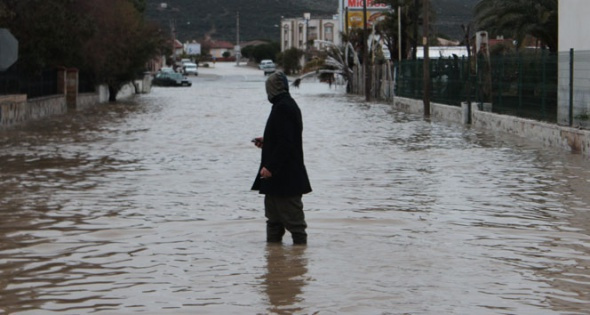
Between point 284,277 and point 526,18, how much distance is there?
119 ft

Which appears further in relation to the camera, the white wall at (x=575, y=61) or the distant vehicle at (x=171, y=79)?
the distant vehicle at (x=171, y=79)

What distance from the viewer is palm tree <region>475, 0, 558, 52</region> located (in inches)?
1705

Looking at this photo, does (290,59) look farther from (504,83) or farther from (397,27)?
(504,83)

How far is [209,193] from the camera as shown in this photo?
51.4 ft

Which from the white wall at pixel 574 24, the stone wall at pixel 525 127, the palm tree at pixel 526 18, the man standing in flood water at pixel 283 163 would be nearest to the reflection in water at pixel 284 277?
the man standing in flood water at pixel 283 163

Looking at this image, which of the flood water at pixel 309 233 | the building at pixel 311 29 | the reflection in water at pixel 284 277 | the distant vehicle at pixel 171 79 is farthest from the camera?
the building at pixel 311 29

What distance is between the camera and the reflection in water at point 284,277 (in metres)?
8.33

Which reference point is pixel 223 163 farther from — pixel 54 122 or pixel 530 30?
pixel 530 30

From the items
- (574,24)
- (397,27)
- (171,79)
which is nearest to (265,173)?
(574,24)

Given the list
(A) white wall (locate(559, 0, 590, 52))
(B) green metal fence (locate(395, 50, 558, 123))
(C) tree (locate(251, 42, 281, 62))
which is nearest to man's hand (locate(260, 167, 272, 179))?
(B) green metal fence (locate(395, 50, 558, 123))

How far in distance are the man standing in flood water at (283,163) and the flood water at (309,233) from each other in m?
0.35

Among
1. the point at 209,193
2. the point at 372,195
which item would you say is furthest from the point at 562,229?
the point at 209,193

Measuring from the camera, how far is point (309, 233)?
39.0 ft

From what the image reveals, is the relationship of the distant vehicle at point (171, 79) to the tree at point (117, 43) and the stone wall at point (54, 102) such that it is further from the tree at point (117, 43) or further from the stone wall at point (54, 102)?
the stone wall at point (54, 102)
